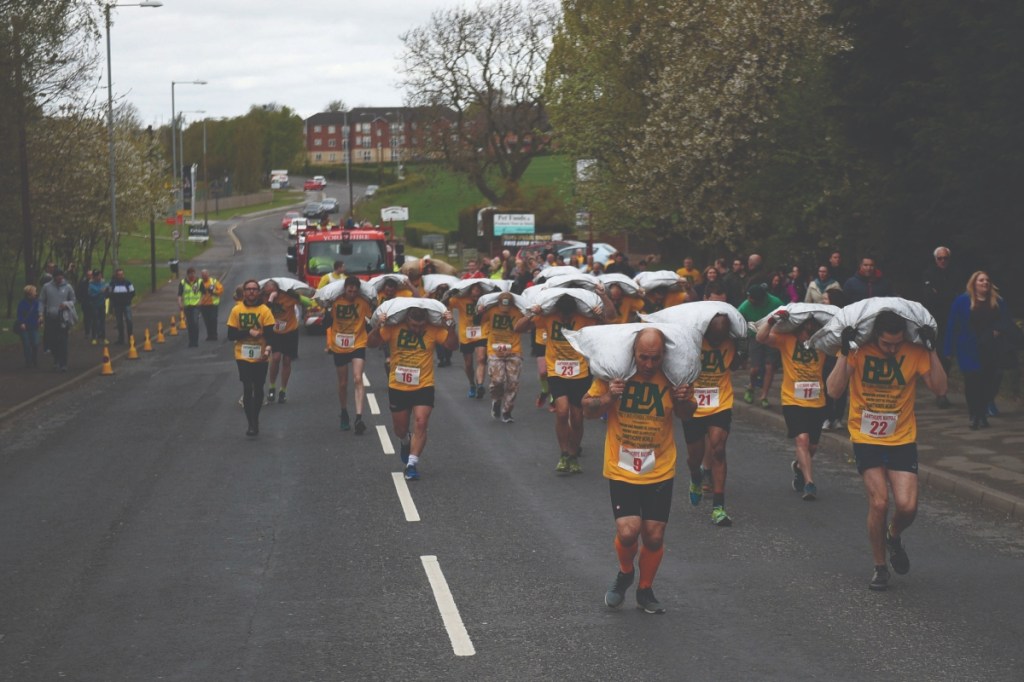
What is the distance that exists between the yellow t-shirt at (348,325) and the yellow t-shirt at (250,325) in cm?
92

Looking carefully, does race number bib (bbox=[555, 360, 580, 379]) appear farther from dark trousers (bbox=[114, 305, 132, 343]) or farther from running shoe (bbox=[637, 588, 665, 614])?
dark trousers (bbox=[114, 305, 132, 343])

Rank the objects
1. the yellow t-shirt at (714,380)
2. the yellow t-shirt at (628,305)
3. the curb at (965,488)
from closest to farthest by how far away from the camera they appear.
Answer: the yellow t-shirt at (714,380) → the curb at (965,488) → the yellow t-shirt at (628,305)

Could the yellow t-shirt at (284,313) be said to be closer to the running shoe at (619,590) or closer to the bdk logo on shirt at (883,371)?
the bdk logo on shirt at (883,371)

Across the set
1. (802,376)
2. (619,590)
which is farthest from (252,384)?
(619,590)

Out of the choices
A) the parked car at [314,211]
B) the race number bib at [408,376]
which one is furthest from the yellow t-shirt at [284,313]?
the parked car at [314,211]

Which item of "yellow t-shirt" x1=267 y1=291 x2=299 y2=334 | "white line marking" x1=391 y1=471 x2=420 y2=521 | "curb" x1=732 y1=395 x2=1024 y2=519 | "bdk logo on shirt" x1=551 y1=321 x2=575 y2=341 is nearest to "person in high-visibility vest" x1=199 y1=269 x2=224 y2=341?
"yellow t-shirt" x1=267 y1=291 x2=299 y2=334

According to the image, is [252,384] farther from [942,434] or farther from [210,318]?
[210,318]

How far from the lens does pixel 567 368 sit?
14125 millimetres

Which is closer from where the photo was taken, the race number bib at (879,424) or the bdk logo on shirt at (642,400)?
the bdk logo on shirt at (642,400)

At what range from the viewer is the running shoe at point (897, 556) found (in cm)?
934

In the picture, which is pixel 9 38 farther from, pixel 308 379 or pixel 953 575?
pixel 953 575

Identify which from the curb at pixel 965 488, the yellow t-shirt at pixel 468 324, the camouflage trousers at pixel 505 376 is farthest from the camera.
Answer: the yellow t-shirt at pixel 468 324

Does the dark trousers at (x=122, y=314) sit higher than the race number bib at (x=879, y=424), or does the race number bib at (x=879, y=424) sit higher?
the race number bib at (x=879, y=424)

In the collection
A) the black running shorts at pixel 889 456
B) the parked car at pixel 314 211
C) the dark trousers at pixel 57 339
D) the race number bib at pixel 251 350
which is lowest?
the parked car at pixel 314 211
